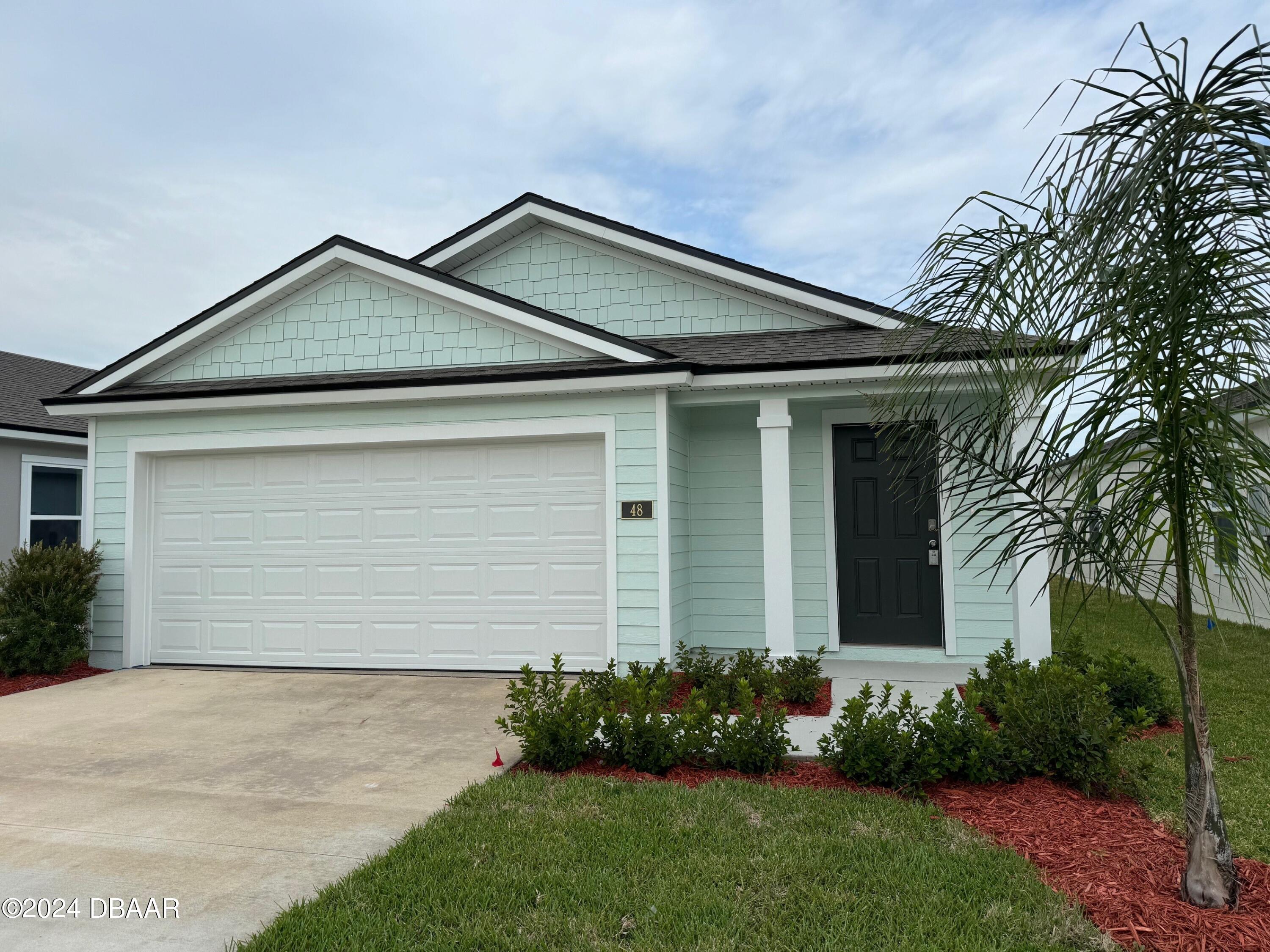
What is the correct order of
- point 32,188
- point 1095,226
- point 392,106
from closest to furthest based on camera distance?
1. point 1095,226
2. point 392,106
3. point 32,188

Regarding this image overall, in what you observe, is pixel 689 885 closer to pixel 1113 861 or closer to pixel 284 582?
pixel 1113 861

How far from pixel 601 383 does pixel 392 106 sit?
361 inches

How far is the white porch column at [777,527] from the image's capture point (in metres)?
7.62

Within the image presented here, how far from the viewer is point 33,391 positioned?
1287 cm

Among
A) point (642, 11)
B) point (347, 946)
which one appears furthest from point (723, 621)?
point (642, 11)

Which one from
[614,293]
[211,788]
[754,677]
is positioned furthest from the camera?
[614,293]

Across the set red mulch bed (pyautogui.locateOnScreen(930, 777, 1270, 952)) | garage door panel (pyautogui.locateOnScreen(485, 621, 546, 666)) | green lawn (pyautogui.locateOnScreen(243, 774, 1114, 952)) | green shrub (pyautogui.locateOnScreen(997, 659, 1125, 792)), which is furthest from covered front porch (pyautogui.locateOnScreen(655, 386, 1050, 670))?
green lawn (pyautogui.locateOnScreen(243, 774, 1114, 952))

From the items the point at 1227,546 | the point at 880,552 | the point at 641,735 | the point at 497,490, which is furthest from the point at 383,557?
the point at 1227,546

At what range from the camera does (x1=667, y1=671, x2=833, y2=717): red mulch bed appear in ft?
20.5

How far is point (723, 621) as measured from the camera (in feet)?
28.4

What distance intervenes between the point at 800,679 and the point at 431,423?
4.50 m

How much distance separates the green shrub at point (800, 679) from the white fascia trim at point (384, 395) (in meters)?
2.82

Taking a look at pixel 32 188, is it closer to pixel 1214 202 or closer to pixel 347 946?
pixel 347 946

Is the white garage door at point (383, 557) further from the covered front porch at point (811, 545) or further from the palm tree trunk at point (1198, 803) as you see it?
the palm tree trunk at point (1198, 803)
